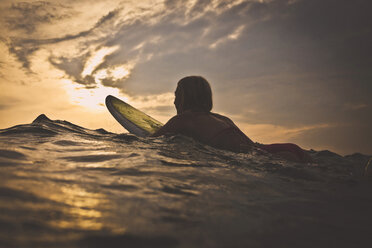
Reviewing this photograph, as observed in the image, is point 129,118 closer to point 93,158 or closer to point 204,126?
point 204,126

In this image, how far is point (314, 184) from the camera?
257cm

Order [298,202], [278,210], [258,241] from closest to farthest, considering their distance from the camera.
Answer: [258,241]
[278,210]
[298,202]

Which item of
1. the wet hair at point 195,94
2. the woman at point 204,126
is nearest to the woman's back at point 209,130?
the woman at point 204,126

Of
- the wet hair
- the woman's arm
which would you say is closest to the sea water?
the woman's arm

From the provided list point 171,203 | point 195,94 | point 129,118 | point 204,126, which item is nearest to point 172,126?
point 204,126

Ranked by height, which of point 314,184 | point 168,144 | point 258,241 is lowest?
point 258,241

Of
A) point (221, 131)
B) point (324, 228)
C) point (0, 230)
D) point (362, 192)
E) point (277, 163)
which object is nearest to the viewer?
point (0, 230)

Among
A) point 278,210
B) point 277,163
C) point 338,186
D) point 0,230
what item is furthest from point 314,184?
point 0,230

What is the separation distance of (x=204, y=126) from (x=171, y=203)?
211cm

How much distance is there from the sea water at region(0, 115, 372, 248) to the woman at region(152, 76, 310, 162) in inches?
17.4

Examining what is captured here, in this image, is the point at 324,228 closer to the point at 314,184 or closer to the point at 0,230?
the point at 314,184

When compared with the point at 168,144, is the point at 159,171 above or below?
below

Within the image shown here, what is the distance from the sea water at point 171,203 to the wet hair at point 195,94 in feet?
4.36

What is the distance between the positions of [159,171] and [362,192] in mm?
2060
